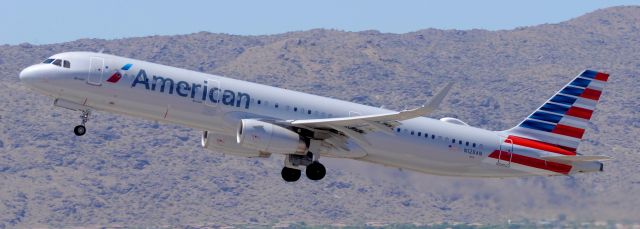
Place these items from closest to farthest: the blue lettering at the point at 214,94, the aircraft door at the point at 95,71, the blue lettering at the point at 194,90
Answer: the aircraft door at the point at 95,71, the blue lettering at the point at 194,90, the blue lettering at the point at 214,94

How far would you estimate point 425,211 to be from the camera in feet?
602

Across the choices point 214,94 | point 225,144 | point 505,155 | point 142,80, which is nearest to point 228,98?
point 214,94

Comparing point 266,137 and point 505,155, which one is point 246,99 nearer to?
point 266,137

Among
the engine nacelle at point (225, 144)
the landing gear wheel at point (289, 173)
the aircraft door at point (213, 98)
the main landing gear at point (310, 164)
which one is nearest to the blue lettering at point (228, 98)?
the aircraft door at point (213, 98)

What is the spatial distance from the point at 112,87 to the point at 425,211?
4860 inches

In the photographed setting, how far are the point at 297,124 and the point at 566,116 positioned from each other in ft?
51.6

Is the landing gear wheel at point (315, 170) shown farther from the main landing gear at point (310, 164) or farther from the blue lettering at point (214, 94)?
the blue lettering at point (214, 94)

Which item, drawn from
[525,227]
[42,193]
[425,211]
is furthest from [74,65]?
[42,193]

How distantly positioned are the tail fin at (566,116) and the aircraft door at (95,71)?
831 inches

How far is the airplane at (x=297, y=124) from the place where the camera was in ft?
208

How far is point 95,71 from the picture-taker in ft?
208

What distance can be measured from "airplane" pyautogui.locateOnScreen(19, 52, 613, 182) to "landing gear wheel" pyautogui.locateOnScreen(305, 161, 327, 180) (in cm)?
5

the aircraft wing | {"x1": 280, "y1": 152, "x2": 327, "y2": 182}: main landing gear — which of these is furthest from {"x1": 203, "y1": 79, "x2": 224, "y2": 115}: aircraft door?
{"x1": 280, "y1": 152, "x2": 327, "y2": 182}: main landing gear

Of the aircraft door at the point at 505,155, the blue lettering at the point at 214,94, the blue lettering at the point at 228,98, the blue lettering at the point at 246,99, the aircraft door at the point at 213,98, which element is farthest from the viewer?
the aircraft door at the point at 505,155
